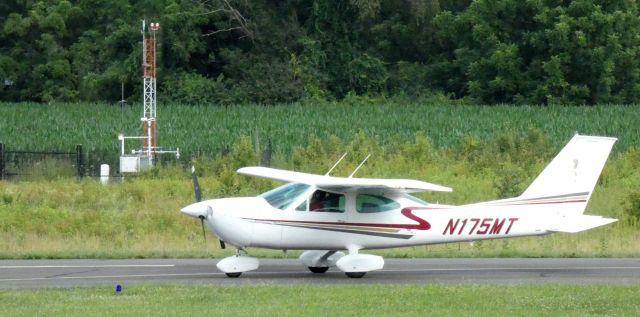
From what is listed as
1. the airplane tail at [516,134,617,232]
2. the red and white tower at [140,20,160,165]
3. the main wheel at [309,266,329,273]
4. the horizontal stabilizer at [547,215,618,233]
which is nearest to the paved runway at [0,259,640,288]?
the main wheel at [309,266,329,273]

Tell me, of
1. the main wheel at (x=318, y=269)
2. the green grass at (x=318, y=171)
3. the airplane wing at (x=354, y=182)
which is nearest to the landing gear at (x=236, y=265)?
the main wheel at (x=318, y=269)

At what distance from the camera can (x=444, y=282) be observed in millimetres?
17703

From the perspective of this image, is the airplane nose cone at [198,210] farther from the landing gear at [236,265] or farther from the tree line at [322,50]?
the tree line at [322,50]

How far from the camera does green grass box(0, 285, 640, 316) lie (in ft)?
46.8

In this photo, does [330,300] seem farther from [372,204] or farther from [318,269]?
[318,269]

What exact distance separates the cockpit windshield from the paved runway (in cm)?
107

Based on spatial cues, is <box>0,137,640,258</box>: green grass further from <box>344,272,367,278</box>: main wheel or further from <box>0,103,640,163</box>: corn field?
<box>0,103,640,163</box>: corn field

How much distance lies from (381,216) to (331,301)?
3.63 meters

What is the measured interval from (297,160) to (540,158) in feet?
23.2

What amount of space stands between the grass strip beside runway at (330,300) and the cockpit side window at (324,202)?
206 cm

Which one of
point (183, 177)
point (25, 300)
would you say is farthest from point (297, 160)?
point (25, 300)

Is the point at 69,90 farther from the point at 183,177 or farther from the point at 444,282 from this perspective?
the point at 444,282

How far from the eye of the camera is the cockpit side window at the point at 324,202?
18406 millimetres

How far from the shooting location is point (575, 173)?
18.6 m
